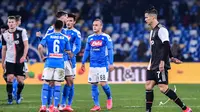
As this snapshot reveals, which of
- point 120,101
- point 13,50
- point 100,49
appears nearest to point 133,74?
point 120,101

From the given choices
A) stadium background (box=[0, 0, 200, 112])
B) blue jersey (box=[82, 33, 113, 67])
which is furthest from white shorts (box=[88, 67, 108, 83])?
stadium background (box=[0, 0, 200, 112])

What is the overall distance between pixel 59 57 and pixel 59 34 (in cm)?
54

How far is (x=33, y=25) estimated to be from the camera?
114 ft

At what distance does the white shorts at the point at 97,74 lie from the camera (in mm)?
15531

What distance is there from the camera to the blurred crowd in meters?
32.8

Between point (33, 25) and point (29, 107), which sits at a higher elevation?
point (33, 25)

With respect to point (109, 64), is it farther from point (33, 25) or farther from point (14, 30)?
point (33, 25)

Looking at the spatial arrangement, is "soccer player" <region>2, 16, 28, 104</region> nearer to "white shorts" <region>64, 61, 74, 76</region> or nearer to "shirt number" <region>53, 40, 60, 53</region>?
"white shorts" <region>64, 61, 74, 76</region>

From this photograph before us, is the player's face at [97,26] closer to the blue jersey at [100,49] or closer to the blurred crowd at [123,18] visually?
the blue jersey at [100,49]

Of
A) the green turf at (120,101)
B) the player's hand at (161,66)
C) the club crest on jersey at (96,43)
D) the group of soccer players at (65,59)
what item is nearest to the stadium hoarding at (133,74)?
the green turf at (120,101)

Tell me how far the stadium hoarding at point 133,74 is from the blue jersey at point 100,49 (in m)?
11.5

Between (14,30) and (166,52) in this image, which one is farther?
(14,30)

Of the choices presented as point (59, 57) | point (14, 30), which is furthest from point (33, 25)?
point (59, 57)

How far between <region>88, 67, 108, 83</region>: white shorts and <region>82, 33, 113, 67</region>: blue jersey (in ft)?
0.35
